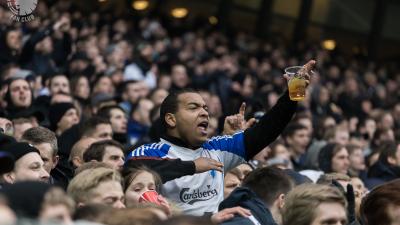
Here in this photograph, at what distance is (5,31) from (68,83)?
170 cm

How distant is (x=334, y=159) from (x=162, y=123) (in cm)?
398

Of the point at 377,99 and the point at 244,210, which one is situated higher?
the point at 244,210

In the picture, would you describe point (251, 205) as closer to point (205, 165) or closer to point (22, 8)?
point (205, 165)

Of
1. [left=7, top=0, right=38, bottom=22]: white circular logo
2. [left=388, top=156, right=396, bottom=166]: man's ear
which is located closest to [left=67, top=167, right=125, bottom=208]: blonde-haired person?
[left=7, top=0, right=38, bottom=22]: white circular logo

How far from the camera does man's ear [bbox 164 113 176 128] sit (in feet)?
23.0

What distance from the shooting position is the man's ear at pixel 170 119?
702 centimetres

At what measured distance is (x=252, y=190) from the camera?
6.33m

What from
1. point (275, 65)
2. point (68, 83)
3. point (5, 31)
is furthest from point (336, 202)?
point (275, 65)

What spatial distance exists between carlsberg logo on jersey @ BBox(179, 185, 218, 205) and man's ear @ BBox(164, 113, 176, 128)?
0.47 meters

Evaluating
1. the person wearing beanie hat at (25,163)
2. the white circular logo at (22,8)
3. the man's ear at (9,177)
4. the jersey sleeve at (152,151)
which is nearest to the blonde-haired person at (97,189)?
the man's ear at (9,177)

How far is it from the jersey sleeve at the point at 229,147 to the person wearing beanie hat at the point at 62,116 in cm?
357

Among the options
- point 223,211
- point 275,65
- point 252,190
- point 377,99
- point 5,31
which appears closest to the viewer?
point 223,211

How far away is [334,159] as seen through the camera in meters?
10.8

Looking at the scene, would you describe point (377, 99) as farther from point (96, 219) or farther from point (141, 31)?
point (96, 219)
